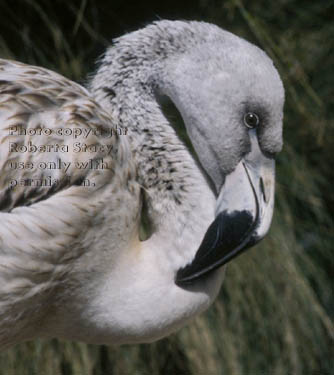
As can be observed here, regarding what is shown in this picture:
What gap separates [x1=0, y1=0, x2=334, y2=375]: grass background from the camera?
2996 mm

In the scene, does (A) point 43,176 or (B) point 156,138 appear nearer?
A: (A) point 43,176

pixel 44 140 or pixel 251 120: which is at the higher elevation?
pixel 251 120

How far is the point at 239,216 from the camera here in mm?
1816

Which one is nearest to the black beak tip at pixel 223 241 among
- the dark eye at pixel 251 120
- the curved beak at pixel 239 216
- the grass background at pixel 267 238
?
the curved beak at pixel 239 216

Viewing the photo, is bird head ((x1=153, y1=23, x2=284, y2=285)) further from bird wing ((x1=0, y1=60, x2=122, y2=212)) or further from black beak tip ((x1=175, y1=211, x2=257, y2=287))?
bird wing ((x1=0, y1=60, x2=122, y2=212))

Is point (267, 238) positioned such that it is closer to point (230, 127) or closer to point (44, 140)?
point (230, 127)

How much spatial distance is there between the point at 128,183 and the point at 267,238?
51.2 inches

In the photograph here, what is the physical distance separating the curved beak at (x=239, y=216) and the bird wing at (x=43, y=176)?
1.09 ft

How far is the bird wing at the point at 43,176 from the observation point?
170 cm

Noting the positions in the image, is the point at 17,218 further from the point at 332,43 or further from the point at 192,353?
the point at 332,43

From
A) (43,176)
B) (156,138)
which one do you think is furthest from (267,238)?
(43,176)

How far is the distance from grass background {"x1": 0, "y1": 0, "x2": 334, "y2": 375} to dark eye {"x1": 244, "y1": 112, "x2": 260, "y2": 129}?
1.11m

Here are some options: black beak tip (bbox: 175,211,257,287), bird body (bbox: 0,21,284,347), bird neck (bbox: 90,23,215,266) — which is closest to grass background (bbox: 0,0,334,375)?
bird neck (bbox: 90,23,215,266)

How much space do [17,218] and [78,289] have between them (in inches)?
11.3
